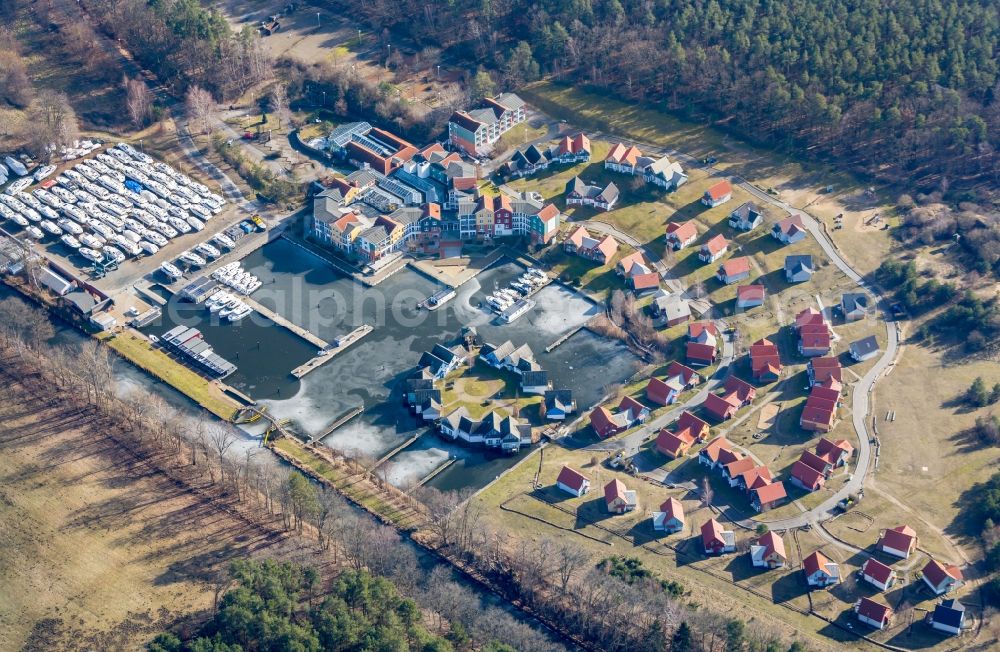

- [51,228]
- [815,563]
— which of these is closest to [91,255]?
[51,228]

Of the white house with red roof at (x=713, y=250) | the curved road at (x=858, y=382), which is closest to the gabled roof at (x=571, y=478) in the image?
the curved road at (x=858, y=382)

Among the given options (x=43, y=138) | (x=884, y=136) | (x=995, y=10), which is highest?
(x=995, y=10)

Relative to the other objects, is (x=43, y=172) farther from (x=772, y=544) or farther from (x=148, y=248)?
(x=772, y=544)

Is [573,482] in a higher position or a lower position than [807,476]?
lower

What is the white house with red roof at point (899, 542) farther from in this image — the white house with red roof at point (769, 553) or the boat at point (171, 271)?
the boat at point (171, 271)

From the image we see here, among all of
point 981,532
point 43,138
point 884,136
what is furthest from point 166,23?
point 981,532

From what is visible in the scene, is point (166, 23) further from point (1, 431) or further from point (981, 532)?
point (981, 532)
